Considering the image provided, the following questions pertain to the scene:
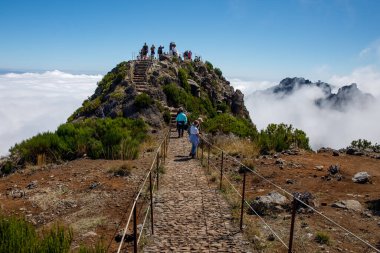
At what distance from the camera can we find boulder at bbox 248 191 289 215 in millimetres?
10242

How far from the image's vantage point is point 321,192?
12367mm

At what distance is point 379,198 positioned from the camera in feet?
37.2

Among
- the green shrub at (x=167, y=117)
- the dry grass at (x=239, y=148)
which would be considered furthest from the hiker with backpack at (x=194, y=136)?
the green shrub at (x=167, y=117)

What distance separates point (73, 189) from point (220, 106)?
36359 mm

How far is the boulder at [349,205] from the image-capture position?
10.5 metres

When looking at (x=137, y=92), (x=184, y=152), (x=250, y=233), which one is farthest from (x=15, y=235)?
(x=137, y=92)

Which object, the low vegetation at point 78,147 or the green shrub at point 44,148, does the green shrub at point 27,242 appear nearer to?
the low vegetation at point 78,147

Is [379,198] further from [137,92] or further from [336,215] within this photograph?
[137,92]

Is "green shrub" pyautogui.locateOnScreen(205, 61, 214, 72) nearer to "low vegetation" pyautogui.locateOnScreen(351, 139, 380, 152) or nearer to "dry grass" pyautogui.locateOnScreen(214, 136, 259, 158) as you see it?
"dry grass" pyautogui.locateOnScreen(214, 136, 259, 158)

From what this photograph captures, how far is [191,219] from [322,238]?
3451mm

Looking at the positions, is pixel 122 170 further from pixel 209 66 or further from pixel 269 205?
pixel 209 66

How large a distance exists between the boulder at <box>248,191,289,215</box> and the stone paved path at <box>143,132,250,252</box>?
91cm

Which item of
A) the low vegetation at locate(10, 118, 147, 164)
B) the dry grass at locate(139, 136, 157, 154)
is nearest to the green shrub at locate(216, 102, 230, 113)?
the dry grass at locate(139, 136, 157, 154)

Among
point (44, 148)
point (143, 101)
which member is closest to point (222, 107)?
point (143, 101)
